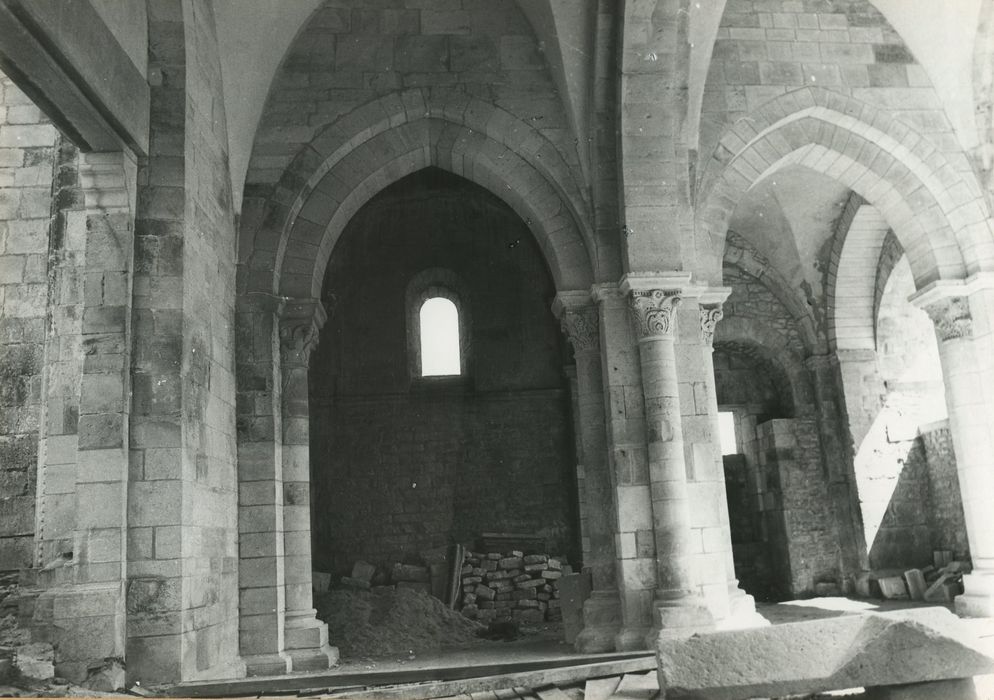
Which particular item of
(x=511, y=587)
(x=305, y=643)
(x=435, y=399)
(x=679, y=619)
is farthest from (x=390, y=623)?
Result: (x=679, y=619)

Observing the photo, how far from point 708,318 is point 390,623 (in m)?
4.88

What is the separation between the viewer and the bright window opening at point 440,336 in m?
13.7

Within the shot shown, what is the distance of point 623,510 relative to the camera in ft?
23.6

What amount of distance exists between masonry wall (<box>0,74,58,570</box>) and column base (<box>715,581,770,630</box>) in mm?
5170

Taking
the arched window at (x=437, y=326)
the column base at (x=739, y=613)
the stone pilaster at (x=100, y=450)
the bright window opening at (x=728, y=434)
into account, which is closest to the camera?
the stone pilaster at (x=100, y=450)

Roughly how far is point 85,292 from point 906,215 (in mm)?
7495

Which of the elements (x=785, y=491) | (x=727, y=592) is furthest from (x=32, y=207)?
(x=785, y=491)

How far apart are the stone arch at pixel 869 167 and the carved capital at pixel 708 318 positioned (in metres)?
0.58

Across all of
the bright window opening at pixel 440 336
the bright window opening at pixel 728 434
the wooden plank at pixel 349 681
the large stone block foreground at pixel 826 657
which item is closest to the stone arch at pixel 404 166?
the wooden plank at pixel 349 681

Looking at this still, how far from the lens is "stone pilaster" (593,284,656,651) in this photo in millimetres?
7070

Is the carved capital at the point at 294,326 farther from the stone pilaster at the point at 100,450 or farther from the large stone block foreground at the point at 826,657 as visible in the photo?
the large stone block foreground at the point at 826,657

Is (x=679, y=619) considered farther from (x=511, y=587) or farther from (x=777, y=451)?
(x=777, y=451)

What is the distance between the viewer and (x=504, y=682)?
16.6 ft

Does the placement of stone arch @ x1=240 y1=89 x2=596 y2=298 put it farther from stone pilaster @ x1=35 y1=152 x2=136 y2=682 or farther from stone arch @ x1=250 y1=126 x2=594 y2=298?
stone pilaster @ x1=35 y1=152 x2=136 y2=682
